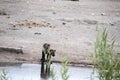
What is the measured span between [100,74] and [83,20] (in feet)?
41.4

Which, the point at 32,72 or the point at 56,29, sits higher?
the point at 32,72

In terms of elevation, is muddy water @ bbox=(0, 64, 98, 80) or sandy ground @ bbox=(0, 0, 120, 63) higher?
muddy water @ bbox=(0, 64, 98, 80)

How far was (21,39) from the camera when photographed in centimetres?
1159

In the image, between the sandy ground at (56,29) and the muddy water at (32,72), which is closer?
the muddy water at (32,72)

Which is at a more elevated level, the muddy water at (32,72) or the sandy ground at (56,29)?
the muddy water at (32,72)

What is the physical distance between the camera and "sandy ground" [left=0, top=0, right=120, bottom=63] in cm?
1007

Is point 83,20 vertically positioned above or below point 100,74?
below

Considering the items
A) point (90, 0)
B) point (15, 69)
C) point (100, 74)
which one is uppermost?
point (100, 74)

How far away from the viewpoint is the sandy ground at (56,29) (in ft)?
33.0

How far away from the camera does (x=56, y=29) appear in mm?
13781

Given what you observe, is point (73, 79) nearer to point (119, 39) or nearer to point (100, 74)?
point (100, 74)

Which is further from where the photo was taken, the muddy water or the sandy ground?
the sandy ground

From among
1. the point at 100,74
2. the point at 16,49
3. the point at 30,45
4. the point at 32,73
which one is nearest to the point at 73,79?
the point at 32,73

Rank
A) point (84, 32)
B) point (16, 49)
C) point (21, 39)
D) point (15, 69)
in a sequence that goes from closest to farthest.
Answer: point (15, 69)
point (16, 49)
point (21, 39)
point (84, 32)
